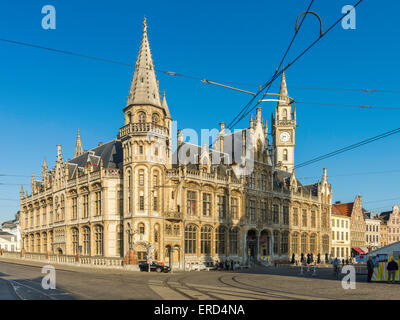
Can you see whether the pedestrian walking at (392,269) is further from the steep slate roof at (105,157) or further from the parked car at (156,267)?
the steep slate roof at (105,157)

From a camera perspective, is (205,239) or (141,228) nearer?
(141,228)

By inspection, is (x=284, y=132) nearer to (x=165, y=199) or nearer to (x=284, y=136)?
(x=284, y=136)

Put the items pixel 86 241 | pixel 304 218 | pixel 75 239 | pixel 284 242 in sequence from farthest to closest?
pixel 304 218 < pixel 284 242 < pixel 75 239 < pixel 86 241

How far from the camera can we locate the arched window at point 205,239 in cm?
4900

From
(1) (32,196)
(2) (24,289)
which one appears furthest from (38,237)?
(2) (24,289)

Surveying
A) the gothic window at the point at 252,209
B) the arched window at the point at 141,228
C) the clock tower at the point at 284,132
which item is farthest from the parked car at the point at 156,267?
the clock tower at the point at 284,132

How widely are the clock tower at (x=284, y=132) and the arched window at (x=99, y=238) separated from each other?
1759 inches

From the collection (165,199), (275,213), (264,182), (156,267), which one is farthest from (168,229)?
(275,213)

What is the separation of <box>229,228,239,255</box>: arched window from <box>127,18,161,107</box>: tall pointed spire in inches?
736

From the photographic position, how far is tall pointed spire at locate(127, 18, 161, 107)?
45.8 metres

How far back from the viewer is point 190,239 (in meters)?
47.6

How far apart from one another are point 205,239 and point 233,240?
205 inches
